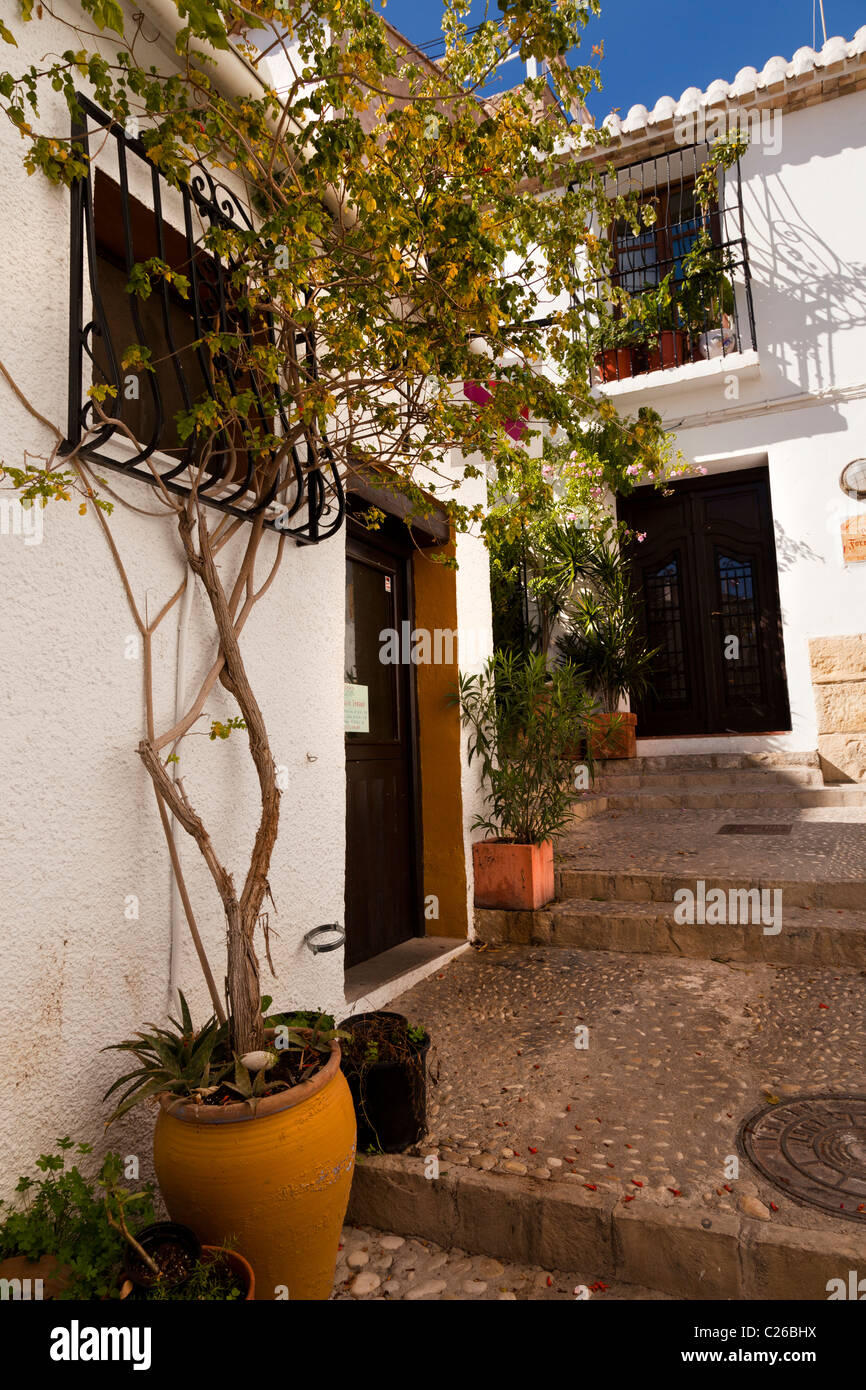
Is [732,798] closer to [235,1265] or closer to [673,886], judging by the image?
[673,886]

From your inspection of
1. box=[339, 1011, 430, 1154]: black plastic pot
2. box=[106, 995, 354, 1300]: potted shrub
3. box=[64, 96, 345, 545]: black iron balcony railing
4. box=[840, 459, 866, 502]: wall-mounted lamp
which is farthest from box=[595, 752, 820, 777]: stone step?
box=[106, 995, 354, 1300]: potted shrub

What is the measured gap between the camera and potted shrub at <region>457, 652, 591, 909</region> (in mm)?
4285

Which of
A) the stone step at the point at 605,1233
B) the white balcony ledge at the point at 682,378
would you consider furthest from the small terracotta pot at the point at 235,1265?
the white balcony ledge at the point at 682,378

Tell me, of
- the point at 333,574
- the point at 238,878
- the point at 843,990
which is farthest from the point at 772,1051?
the point at 333,574

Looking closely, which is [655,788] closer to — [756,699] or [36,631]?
[756,699]

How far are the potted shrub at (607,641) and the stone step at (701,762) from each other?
0.18 metres

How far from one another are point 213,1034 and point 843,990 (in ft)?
8.51

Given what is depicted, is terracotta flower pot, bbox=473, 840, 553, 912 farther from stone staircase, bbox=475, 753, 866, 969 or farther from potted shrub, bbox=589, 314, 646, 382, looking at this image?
potted shrub, bbox=589, 314, 646, 382

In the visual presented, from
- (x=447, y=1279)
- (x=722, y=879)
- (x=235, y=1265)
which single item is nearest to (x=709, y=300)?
(x=722, y=879)

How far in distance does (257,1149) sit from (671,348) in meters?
7.95

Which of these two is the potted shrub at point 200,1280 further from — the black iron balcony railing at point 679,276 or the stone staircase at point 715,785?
the black iron balcony railing at point 679,276

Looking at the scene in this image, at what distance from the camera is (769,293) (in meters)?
7.35

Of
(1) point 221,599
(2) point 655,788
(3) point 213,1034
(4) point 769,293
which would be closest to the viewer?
(3) point 213,1034

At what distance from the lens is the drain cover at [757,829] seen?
17.1 feet
